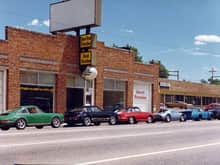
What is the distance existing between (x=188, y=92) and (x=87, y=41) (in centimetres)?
3143

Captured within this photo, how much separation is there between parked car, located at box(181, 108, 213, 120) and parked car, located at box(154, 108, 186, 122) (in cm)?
103

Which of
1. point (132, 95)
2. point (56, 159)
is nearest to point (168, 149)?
point (56, 159)

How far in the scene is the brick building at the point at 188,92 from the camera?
58875mm

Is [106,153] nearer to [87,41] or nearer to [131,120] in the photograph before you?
[131,120]

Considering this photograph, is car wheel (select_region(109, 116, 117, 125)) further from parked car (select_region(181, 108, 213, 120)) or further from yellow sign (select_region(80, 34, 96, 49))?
parked car (select_region(181, 108, 213, 120))

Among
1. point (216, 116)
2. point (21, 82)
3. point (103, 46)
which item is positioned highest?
point (103, 46)

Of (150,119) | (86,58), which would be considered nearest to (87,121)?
(86,58)

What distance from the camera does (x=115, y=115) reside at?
32594 mm

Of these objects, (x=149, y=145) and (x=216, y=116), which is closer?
(x=149, y=145)

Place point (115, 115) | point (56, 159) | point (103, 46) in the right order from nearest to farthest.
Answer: point (56, 159) → point (115, 115) → point (103, 46)

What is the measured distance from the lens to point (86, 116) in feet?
A: 97.8

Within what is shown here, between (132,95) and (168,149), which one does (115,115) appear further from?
(168,149)

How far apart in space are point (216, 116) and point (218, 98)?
23.6 meters

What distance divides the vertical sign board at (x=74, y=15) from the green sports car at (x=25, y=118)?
11.6m
